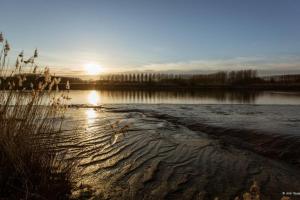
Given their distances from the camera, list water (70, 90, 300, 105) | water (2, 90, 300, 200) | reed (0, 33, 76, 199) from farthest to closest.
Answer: water (70, 90, 300, 105) < water (2, 90, 300, 200) < reed (0, 33, 76, 199)

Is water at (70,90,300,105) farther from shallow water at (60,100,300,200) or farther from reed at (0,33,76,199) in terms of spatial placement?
reed at (0,33,76,199)

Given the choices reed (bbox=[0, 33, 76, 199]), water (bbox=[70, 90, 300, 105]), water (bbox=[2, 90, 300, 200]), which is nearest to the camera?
reed (bbox=[0, 33, 76, 199])

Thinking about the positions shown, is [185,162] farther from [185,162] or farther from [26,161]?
[26,161]

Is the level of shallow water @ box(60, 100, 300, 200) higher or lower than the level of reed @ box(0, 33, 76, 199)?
lower

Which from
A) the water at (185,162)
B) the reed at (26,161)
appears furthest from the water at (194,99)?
the reed at (26,161)

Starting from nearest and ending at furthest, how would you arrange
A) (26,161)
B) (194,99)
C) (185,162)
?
(26,161) < (185,162) < (194,99)

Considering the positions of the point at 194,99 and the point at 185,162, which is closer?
the point at 185,162

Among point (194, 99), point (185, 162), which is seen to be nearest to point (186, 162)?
point (185, 162)

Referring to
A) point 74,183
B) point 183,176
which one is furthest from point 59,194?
point 183,176

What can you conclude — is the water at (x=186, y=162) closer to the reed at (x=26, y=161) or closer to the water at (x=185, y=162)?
the water at (x=185, y=162)

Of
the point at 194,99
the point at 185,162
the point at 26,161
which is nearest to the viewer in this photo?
the point at 26,161

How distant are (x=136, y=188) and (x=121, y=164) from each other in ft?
4.56

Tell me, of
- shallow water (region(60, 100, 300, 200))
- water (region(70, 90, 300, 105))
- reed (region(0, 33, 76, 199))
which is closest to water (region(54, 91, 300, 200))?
shallow water (region(60, 100, 300, 200))

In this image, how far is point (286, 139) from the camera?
849 cm
